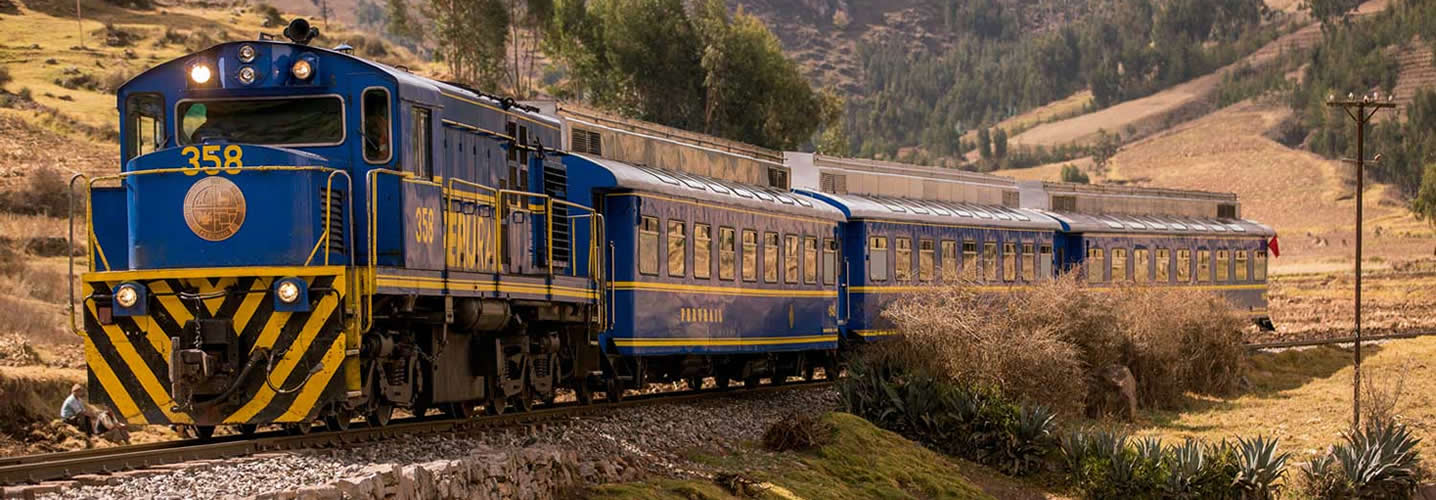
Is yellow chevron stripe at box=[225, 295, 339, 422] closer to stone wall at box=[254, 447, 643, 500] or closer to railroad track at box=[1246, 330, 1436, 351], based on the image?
stone wall at box=[254, 447, 643, 500]

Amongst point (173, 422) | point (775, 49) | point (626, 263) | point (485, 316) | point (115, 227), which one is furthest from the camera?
point (775, 49)

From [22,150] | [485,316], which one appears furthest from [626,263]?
[22,150]

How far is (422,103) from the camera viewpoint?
50.4 feet

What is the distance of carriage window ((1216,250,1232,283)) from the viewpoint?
153 ft

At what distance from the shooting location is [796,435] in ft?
66.4

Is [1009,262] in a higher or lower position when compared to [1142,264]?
higher

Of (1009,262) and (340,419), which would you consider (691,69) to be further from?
(340,419)

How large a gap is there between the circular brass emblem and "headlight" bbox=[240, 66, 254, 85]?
1063 millimetres

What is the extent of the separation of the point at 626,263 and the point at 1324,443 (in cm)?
1452

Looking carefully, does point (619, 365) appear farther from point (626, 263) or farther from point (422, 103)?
point (422, 103)

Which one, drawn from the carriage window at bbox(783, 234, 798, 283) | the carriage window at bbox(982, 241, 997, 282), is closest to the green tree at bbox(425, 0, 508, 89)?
the carriage window at bbox(982, 241, 997, 282)

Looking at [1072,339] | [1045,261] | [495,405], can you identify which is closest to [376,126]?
[495,405]

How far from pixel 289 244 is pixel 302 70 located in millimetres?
1751

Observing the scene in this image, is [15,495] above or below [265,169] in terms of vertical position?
below
